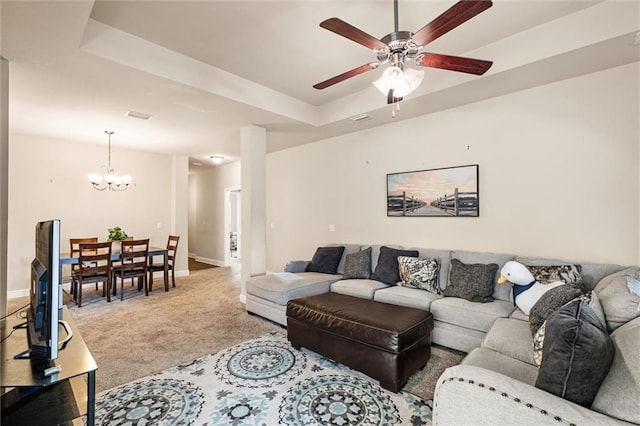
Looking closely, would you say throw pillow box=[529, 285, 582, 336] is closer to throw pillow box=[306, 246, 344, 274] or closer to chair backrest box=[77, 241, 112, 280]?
throw pillow box=[306, 246, 344, 274]

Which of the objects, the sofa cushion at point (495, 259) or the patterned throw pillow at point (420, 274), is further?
the patterned throw pillow at point (420, 274)

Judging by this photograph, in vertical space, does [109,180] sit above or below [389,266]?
above

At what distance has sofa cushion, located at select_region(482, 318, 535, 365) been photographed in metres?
1.89

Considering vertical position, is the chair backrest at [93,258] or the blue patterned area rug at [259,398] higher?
the chair backrest at [93,258]

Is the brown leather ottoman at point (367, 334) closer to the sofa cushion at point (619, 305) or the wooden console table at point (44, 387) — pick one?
the sofa cushion at point (619, 305)

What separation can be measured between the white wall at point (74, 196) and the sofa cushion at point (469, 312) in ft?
19.6

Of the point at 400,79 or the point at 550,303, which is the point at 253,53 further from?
the point at 550,303

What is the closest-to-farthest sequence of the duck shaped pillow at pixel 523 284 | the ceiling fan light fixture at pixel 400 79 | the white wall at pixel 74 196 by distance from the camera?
the ceiling fan light fixture at pixel 400 79 → the duck shaped pillow at pixel 523 284 → the white wall at pixel 74 196

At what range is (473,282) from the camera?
306 centimetres

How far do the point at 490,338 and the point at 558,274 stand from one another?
1111mm

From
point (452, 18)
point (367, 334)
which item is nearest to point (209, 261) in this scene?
point (367, 334)

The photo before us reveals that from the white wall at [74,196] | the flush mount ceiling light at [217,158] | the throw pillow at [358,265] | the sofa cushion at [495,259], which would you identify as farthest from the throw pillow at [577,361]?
the white wall at [74,196]

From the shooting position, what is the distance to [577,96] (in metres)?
3.03

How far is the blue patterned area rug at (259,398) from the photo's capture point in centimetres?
197
